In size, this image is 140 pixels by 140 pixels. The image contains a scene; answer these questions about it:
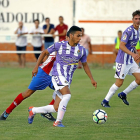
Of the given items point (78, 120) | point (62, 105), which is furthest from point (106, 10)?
point (62, 105)

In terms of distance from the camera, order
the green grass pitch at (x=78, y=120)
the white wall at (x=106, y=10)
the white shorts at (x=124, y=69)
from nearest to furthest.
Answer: the green grass pitch at (x=78, y=120) → the white shorts at (x=124, y=69) → the white wall at (x=106, y=10)

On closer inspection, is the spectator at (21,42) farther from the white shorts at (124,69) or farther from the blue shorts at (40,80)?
the blue shorts at (40,80)

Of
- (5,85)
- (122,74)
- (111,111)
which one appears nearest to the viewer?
(111,111)

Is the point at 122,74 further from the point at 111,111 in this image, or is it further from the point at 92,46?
the point at 92,46

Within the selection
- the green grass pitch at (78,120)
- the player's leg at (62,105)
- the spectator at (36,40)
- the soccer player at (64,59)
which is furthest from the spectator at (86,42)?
the player's leg at (62,105)

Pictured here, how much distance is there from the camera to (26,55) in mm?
21062

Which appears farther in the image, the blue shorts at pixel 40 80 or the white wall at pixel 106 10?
the white wall at pixel 106 10

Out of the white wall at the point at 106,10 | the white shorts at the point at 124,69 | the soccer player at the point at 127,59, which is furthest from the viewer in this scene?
the white wall at the point at 106,10

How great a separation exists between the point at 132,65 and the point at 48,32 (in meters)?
10.4

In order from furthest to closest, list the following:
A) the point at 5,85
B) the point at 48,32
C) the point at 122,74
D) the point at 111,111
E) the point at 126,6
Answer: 1. the point at 126,6
2. the point at 48,32
3. the point at 5,85
4. the point at 122,74
5. the point at 111,111

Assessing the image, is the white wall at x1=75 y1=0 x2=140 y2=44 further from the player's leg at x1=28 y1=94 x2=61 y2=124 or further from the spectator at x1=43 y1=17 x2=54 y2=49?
the player's leg at x1=28 y1=94 x2=61 y2=124

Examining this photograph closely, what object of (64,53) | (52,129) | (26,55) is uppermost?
(64,53)

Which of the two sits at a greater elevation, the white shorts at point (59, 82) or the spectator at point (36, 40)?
the white shorts at point (59, 82)

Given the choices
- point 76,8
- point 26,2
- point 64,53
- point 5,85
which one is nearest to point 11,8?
point 26,2
